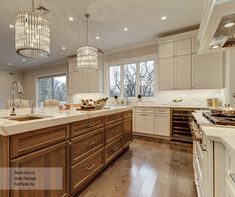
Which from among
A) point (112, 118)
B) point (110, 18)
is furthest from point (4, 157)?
point (110, 18)

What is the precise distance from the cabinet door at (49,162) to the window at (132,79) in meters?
3.71

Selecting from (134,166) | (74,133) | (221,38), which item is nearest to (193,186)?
(134,166)

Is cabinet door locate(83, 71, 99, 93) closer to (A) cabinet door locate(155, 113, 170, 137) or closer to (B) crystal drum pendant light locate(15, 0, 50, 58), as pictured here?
(A) cabinet door locate(155, 113, 170, 137)

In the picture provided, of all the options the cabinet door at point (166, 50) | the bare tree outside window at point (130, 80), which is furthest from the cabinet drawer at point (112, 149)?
the cabinet door at point (166, 50)

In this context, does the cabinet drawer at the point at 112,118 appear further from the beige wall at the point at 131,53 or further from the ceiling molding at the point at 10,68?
the ceiling molding at the point at 10,68

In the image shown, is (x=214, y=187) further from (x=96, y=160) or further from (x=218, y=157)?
(x=96, y=160)

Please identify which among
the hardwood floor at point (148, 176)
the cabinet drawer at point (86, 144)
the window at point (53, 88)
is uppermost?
the window at point (53, 88)

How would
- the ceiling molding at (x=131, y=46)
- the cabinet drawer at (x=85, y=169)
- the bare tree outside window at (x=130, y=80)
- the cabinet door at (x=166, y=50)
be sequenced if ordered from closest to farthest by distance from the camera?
1. the cabinet drawer at (x=85, y=169)
2. the cabinet door at (x=166, y=50)
3. the ceiling molding at (x=131, y=46)
4. the bare tree outside window at (x=130, y=80)

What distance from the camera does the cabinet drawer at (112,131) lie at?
221cm

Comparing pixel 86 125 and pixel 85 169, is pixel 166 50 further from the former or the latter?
pixel 85 169

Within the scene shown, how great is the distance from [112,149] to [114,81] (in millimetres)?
3385

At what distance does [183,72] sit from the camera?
371 cm

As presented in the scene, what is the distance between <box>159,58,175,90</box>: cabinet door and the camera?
152 inches

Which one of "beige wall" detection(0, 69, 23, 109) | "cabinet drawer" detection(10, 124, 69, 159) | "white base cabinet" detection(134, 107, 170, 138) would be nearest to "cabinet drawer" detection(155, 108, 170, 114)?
"white base cabinet" detection(134, 107, 170, 138)
